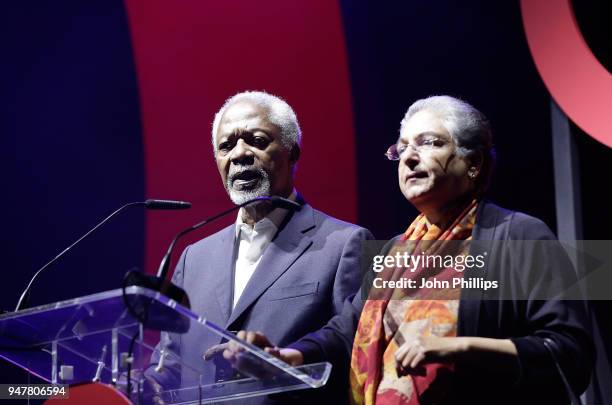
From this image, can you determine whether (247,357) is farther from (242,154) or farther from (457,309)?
(242,154)

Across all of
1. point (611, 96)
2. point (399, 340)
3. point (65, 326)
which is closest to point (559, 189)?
point (611, 96)

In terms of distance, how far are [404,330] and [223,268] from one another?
0.88 metres

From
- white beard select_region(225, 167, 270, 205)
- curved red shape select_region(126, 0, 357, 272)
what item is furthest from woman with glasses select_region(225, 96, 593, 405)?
curved red shape select_region(126, 0, 357, 272)

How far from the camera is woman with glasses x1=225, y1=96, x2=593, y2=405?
2086 millimetres

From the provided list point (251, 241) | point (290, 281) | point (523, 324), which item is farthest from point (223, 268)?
point (523, 324)

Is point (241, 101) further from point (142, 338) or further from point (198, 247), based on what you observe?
point (142, 338)

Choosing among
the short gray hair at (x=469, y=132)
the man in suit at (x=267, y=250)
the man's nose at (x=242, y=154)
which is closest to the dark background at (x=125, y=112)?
the man in suit at (x=267, y=250)

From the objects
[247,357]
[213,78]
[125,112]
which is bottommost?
[247,357]

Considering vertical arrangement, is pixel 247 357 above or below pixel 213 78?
below

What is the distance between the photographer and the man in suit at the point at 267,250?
279 cm

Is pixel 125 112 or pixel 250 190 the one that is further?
pixel 125 112

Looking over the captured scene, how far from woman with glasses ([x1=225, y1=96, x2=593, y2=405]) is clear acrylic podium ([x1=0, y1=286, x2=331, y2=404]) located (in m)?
0.12

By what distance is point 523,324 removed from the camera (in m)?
2.21

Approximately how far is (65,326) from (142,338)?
204 mm
